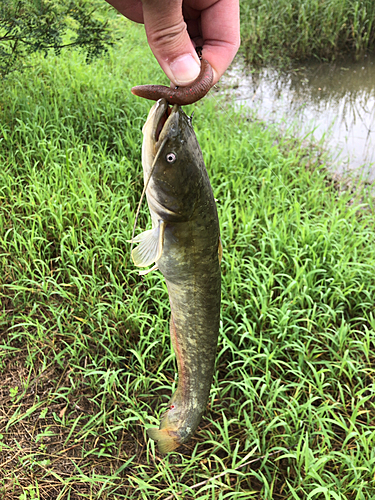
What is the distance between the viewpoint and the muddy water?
528cm

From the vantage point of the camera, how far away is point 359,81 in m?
7.03

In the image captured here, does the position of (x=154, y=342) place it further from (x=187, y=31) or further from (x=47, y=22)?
(x=47, y=22)

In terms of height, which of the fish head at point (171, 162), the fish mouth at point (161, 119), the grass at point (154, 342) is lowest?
the grass at point (154, 342)

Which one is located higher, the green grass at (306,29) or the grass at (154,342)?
the green grass at (306,29)

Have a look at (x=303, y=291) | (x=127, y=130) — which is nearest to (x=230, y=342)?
(x=303, y=291)

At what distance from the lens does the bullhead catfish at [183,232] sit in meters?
1.32

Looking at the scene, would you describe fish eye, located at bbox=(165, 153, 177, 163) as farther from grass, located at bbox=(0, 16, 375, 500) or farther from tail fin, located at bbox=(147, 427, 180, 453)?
tail fin, located at bbox=(147, 427, 180, 453)

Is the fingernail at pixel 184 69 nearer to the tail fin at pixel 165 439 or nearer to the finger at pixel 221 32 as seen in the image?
the finger at pixel 221 32

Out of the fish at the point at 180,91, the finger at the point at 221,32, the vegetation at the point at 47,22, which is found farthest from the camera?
the vegetation at the point at 47,22

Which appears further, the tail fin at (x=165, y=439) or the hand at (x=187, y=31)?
the tail fin at (x=165, y=439)

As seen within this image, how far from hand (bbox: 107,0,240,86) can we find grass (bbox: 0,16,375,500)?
0.94 m

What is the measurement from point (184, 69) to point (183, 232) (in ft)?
1.88

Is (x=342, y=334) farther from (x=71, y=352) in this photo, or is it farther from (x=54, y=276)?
(x=54, y=276)

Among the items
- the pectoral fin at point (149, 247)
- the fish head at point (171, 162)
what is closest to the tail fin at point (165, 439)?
the pectoral fin at point (149, 247)
